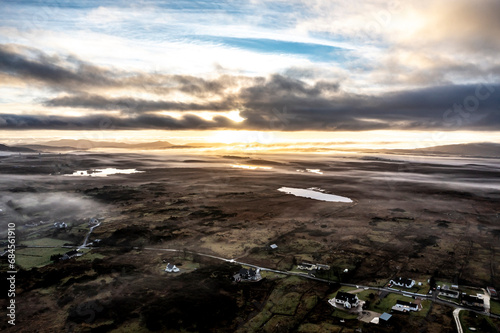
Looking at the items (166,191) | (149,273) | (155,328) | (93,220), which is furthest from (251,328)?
(166,191)

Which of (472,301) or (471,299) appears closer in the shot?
(472,301)

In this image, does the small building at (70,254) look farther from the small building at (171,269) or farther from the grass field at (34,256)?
the small building at (171,269)

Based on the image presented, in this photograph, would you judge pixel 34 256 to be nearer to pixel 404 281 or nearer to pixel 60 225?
pixel 60 225

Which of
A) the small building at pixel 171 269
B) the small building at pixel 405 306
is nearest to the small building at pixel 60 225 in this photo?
the small building at pixel 171 269

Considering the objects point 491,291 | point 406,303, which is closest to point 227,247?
point 406,303

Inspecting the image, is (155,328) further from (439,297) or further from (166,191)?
(166,191)
